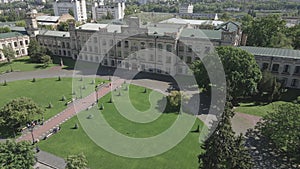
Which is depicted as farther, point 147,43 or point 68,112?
point 147,43

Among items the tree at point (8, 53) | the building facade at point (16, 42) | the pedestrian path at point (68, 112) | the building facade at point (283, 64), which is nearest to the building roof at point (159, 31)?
the pedestrian path at point (68, 112)

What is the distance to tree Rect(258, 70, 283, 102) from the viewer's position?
5297 centimetres

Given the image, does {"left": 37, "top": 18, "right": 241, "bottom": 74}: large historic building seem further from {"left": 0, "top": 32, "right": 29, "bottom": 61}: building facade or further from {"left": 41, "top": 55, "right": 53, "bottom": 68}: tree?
{"left": 0, "top": 32, "right": 29, "bottom": 61}: building facade

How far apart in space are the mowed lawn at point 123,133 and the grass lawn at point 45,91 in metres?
9.02

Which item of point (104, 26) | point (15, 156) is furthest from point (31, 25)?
point (15, 156)

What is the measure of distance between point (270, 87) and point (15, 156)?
51965 millimetres

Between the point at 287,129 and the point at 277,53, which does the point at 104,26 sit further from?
the point at 287,129

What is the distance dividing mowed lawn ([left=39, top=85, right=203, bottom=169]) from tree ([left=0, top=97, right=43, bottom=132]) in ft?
18.4

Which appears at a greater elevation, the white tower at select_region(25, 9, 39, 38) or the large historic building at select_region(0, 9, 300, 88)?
the white tower at select_region(25, 9, 39, 38)

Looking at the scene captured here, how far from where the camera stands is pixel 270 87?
174 feet

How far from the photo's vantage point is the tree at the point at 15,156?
88.1 ft

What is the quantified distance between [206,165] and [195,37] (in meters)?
46.2

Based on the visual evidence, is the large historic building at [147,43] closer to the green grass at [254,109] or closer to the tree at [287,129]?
the green grass at [254,109]

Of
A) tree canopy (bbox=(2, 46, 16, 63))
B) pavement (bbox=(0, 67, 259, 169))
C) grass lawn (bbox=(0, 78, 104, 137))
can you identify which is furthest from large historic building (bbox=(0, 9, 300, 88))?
tree canopy (bbox=(2, 46, 16, 63))
